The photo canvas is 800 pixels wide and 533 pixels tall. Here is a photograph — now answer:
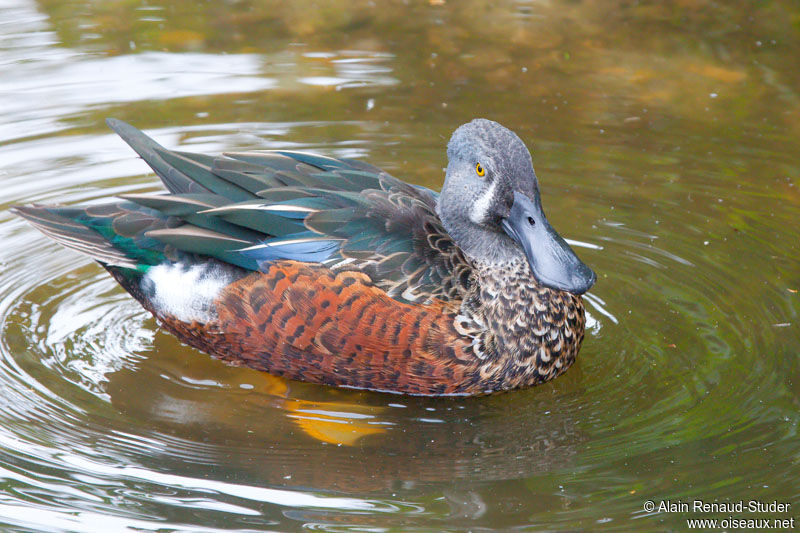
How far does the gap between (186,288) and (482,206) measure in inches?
60.1

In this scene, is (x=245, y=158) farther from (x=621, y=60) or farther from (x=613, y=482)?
Result: (x=621, y=60)

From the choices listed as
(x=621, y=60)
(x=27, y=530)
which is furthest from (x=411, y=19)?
(x=27, y=530)

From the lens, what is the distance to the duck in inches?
195

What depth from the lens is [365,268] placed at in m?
4.96

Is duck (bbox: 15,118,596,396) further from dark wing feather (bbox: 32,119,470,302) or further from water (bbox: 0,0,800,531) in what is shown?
water (bbox: 0,0,800,531)

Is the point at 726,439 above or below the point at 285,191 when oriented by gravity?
below

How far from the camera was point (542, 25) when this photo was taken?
9.53m

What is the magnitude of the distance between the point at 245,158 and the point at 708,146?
355 cm

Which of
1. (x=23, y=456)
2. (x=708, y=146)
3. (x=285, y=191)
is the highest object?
(x=285, y=191)

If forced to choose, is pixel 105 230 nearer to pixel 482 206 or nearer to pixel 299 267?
pixel 299 267

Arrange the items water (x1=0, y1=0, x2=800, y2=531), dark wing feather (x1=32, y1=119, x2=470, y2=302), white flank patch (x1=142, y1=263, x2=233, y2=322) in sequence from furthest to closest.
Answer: white flank patch (x1=142, y1=263, x2=233, y2=322)
dark wing feather (x1=32, y1=119, x2=470, y2=302)
water (x1=0, y1=0, x2=800, y2=531)

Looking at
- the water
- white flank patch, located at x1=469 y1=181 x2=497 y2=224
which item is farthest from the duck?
the water

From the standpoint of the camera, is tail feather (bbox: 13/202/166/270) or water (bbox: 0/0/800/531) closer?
water (bbox: 0/0/800/531)

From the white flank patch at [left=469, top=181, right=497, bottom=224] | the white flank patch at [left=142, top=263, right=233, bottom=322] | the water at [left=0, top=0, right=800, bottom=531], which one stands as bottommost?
the water at [left=0, top=0, right=800, bottom=531]
